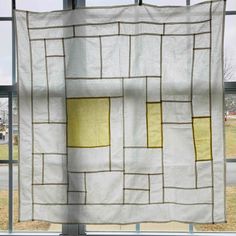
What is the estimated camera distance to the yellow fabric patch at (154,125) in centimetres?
181

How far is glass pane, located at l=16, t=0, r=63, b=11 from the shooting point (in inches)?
77.5

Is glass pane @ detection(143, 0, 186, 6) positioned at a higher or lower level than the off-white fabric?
higher

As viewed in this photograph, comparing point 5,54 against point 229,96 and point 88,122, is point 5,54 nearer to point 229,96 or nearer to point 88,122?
point 88,122

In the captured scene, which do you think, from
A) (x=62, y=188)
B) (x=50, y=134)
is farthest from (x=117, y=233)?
(x=50, y=134)

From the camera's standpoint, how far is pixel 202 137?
5.95ft

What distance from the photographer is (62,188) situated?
1834mm

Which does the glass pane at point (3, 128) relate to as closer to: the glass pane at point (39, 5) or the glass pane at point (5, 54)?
the glass pane at point (5, 54)

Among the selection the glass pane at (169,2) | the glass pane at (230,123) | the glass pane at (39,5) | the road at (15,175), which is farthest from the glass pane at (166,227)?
the glass pane at (39,5)

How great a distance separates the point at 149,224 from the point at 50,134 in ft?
2.47

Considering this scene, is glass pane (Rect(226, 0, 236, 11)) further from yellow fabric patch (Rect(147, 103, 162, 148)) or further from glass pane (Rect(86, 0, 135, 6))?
yellow fabric patch (Rect(147, 103, 162, 148))

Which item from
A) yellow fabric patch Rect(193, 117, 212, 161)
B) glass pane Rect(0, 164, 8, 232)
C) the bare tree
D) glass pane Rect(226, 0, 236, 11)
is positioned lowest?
glass pane Rect(0, 164, 8, 232)

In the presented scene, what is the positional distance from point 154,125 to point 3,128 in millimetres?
868

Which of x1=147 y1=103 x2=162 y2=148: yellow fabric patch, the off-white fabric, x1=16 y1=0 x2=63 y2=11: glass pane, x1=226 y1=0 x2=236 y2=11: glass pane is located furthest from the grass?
x1=16 y1=0 x2=63 y2=11: glass pane

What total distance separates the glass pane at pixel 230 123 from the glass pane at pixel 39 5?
3.58 ft
